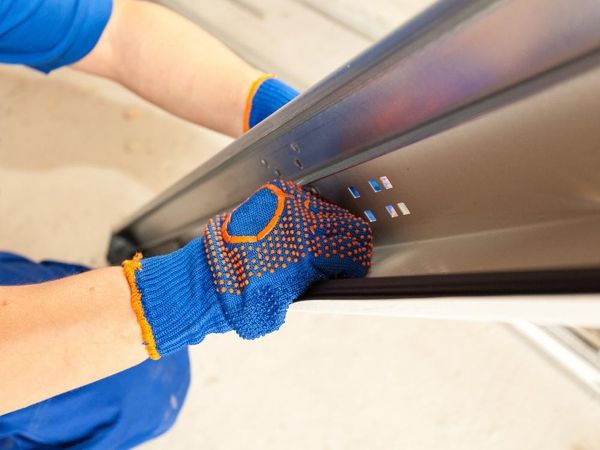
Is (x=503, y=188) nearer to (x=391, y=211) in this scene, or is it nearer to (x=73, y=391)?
(x=391, y=211)

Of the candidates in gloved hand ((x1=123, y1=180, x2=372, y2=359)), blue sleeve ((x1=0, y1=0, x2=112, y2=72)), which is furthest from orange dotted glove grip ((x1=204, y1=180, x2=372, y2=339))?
blue sleeve ((x1=0, y1=0, x2=112, y2=72))

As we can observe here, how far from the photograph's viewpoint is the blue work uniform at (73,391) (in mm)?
836

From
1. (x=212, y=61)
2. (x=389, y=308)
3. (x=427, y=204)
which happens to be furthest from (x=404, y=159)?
(x=212, y=61)

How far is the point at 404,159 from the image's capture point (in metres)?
0.58

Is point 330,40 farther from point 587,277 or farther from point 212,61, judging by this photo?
point 587,277

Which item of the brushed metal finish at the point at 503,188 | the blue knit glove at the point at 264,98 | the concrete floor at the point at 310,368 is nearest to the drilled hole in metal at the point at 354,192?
the brushed metal finish at the point at 503,188

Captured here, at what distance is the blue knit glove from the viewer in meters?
0.88

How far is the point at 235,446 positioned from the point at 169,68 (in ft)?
2.71

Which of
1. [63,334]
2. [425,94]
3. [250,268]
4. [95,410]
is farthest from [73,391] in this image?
[425,94]

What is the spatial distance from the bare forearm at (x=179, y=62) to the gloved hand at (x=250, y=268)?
329 millimetres

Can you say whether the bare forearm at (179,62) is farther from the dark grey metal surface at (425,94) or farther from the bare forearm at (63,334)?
the bare forearm at (63,334)

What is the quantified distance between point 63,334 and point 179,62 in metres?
0.52

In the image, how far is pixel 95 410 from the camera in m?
0.87

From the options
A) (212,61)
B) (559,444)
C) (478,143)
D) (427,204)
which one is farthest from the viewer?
(559,444)
